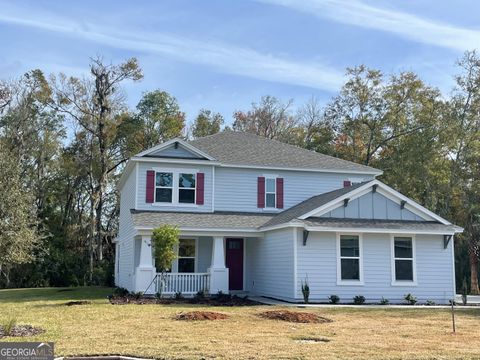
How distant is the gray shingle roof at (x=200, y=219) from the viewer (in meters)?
21.1

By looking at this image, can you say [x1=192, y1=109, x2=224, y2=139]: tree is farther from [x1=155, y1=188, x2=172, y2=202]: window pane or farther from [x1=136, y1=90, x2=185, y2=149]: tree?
[x1=155, y1=188, x2=172, y2=202]: window pane

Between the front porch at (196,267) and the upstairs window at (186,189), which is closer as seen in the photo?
the front porch at (196,267)

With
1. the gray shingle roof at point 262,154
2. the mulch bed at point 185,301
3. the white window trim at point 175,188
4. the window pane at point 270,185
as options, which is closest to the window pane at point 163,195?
the white window trim at point 175,188

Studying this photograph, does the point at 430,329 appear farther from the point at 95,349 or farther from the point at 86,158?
the point at 86,158

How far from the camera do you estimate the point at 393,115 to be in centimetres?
3734

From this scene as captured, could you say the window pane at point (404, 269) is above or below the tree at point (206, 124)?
below

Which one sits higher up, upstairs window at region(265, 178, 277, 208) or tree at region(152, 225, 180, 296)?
upstairs window at region(265, 178, 277, 208)

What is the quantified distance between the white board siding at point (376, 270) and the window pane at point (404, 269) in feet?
0.86

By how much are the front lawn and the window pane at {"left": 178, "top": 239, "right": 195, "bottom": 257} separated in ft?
21.3

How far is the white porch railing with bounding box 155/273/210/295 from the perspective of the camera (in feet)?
67.5

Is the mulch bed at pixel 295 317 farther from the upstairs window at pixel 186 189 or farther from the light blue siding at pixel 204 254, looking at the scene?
the upstairs window at pixel 186 189

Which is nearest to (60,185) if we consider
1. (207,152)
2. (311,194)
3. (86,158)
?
(86,158)

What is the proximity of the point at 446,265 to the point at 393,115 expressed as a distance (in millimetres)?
18550

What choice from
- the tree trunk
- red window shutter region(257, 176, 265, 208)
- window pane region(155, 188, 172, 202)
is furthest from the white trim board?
the tree trunk
